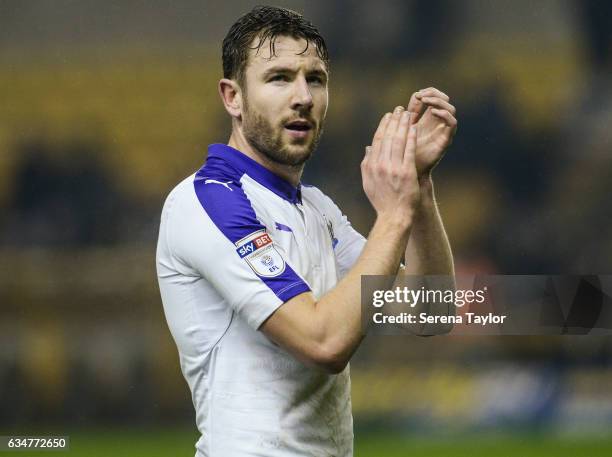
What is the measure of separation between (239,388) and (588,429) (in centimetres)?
539

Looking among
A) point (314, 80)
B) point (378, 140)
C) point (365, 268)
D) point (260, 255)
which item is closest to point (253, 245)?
point (260, 255)

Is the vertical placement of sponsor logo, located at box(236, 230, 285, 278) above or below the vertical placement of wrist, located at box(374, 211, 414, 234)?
below

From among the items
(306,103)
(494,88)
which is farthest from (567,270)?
(306,103)

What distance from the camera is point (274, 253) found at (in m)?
2.05

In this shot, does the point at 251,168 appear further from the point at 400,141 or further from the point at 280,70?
the point at 400,141

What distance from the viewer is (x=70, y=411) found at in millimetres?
6809

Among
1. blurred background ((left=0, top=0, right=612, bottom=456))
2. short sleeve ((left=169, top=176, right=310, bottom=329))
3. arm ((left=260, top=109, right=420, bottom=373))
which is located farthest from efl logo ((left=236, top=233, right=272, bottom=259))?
blurred background ((left=0, top=0, right=612, bottom=456))

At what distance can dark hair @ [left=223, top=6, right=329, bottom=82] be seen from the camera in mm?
2270

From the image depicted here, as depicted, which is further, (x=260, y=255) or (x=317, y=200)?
(x=317, y=200)

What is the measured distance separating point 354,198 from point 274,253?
16.9 ft

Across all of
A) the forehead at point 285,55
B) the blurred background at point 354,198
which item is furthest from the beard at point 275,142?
the blurred background at point 354,198

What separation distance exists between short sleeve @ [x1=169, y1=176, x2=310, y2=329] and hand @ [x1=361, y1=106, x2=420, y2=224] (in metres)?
0.25

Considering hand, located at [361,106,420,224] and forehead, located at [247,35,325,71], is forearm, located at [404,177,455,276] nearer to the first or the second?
hand, located at [361,106,420,224]

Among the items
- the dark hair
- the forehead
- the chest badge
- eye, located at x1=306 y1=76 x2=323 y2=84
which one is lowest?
the chest badge
